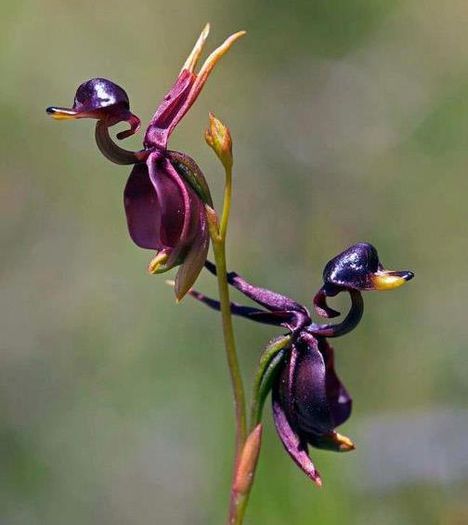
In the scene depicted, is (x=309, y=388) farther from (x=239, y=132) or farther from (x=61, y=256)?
(x=239, y=132)

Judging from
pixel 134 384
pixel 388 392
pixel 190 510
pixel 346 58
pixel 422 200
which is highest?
pixel 346 58

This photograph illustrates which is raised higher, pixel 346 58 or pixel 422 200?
pixel 346 58

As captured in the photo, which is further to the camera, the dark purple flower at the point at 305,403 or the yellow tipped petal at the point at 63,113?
the dark purple flower at the point at 305,403

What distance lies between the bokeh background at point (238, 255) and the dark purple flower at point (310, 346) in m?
0.93

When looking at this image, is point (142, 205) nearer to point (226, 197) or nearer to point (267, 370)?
point (226, 197)

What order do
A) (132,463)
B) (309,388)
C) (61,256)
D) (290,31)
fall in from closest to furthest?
(309,388) < (132,463) < (61,256) < (290,31)

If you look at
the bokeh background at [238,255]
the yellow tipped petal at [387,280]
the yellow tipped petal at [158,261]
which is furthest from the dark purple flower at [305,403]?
the bokeh background at [238,255]

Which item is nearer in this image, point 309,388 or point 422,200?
point 309,388

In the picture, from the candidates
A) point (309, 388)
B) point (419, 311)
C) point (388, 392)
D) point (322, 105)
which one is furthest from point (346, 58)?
point (309, 388)

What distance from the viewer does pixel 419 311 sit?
4.05 metres

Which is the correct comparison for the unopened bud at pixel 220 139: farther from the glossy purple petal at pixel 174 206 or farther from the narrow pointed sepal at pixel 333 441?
the narrow pointed sepal at pixel 333 441

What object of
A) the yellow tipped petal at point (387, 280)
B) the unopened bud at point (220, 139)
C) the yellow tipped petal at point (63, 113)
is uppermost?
the unopened bud at point (220, 139)

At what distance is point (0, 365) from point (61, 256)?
603 millimetres

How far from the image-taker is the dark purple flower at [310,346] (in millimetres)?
1812
